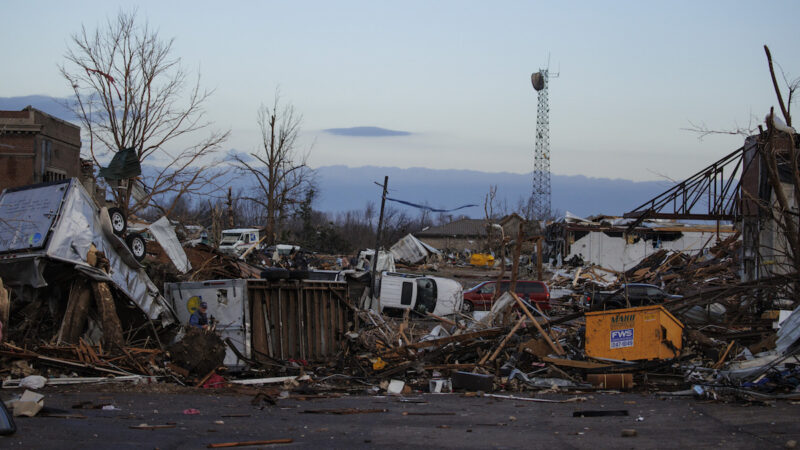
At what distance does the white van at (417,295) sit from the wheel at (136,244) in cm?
1083

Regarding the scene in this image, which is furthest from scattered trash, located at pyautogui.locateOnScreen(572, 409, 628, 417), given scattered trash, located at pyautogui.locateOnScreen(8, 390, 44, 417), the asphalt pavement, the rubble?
scattered trash, located at pyautogui.locateOnScreen(8, 390, 44, 417)

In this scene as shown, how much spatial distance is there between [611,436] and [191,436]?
15.9 ft

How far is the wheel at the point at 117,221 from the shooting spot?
1337cm

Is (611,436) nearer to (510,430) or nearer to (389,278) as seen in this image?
(510,430)

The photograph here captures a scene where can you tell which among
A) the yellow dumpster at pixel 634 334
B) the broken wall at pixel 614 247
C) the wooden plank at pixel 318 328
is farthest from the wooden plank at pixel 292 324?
the broken wall at pixel 614 247

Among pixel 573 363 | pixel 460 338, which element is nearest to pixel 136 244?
pixel 460 338

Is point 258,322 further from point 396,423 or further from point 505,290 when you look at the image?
point 505,290

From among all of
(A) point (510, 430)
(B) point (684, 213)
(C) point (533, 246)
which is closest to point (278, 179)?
(C) point (533, 246)

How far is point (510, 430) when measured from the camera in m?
8.46

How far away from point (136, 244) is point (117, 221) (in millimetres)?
695

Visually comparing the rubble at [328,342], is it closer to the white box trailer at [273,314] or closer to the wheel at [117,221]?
the white box trailer at [273,314]

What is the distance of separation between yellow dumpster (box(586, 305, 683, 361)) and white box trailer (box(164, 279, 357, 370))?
531 cm

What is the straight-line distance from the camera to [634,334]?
1220 centimetres

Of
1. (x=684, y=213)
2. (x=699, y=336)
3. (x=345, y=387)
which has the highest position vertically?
(x=684, y=213)
